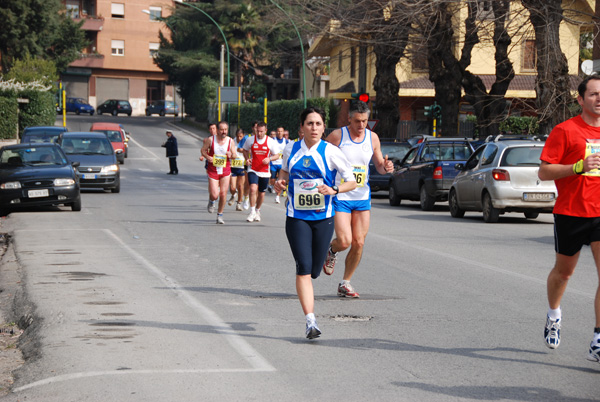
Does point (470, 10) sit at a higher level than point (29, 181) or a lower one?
higher

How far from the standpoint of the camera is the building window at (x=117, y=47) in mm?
95812

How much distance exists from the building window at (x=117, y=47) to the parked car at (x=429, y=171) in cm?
7401

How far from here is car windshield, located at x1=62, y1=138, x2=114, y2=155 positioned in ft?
96.4

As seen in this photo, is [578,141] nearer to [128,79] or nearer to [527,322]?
[527,322]

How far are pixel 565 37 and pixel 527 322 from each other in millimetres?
44015

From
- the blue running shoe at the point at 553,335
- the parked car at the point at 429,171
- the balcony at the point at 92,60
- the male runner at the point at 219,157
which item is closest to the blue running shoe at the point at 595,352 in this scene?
the blue running shoe at the point at 553,335

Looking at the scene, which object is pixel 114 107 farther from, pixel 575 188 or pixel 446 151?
pixel 575 188

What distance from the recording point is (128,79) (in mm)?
97062

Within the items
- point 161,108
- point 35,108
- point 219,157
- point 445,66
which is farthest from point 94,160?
point 161,108

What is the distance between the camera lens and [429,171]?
2367 centimetres

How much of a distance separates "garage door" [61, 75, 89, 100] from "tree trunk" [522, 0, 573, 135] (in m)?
74.3

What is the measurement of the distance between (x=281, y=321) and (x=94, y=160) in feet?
69.1

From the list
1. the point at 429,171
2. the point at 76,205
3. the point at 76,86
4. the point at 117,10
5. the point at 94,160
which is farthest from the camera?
the point at 117,10

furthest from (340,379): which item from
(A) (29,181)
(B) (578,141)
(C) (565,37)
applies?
(C) (565,37)
